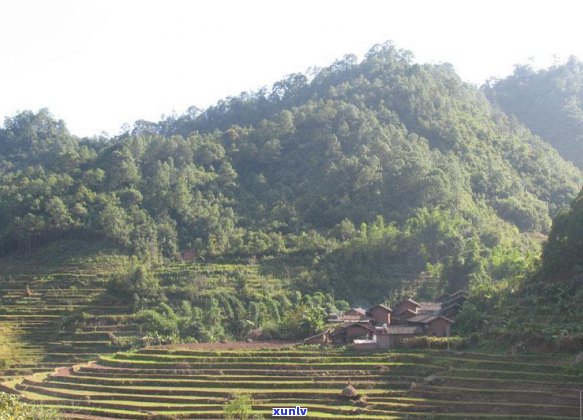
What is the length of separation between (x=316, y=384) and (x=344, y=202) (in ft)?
97.8

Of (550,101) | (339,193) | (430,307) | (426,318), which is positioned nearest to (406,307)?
(430,307)

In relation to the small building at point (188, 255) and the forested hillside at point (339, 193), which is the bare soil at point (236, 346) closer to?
the forested hillside at point (339, 193)

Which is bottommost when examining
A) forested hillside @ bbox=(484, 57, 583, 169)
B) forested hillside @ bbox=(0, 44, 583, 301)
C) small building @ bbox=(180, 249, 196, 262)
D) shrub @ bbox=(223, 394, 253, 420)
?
shrub @ bbox=(223, 394, 253, 420)

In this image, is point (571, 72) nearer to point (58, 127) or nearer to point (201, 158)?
point (201, 158)

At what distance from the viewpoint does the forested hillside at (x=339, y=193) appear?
50.8 m

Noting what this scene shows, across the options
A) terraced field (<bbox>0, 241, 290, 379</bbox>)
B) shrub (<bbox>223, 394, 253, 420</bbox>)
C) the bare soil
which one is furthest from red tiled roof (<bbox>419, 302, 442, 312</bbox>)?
shrub (<bbox>223, 394, 253, 420</bbox>)

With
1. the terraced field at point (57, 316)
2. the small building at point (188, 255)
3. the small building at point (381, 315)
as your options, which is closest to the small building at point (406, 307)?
the small building at point (381, 315)

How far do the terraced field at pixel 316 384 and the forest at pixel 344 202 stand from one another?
565 cm

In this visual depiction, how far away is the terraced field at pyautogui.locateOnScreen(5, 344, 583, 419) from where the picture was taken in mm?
26703

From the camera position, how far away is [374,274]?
163 feet

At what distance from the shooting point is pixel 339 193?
2389 inches

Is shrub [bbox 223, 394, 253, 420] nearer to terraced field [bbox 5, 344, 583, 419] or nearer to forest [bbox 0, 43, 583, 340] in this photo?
terraced field [bbox 5, 344, 583, 419]

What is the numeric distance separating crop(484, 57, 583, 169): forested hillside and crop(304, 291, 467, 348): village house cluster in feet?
164

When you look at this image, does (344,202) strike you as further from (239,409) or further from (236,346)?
(239,409)
